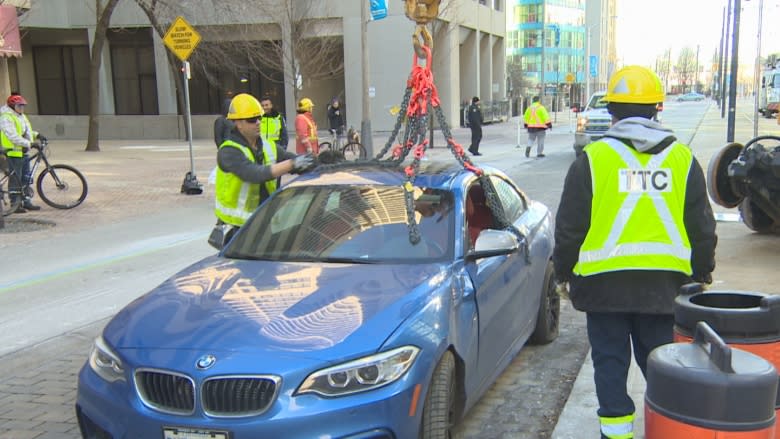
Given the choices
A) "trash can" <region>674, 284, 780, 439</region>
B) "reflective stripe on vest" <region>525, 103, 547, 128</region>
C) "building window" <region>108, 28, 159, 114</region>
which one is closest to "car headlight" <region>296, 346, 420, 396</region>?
"trash can" <region>674, 284, 780, 439</region>

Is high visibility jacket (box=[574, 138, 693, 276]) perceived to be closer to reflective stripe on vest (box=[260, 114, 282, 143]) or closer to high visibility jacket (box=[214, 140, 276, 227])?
high visibility jacket (box=[214, 140, 276, 227])

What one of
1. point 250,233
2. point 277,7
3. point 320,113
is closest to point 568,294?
point 250,233

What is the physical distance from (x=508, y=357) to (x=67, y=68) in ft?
134

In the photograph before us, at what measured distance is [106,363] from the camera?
10.9 feet

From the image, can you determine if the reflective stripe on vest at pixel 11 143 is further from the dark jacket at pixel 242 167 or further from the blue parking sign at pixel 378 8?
the blue parking sign at pixel 378 8

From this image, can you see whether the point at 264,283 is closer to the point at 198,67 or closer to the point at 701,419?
the point at 701,419

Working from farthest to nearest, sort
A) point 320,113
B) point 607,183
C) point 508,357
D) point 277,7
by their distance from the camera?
point 320,113
point 277,7
point 508,357
point 607,183

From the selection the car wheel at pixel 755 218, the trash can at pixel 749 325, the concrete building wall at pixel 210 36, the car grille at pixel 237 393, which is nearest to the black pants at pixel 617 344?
the trash can at pixel 749 325

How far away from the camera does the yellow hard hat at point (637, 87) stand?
10.5 feet

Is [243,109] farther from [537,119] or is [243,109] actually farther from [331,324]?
[537,119]

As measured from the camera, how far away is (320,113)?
144ft

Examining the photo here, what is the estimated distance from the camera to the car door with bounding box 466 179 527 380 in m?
3.93

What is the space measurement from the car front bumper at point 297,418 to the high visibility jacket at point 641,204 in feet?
3.68

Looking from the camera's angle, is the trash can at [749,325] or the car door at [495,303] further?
the car door at [495,303]
